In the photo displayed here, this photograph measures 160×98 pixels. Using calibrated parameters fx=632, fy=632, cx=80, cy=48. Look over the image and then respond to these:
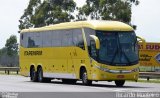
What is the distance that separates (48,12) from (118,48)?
163 ft

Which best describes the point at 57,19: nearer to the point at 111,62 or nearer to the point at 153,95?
the point at 111,62

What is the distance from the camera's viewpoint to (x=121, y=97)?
2230 centimetres

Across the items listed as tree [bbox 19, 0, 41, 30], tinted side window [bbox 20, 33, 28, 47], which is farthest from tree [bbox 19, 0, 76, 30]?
tinted side window [bbox 20, 33, 28, 47]

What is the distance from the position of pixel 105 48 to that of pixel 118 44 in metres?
0.76

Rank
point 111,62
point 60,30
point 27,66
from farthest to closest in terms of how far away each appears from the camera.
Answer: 1. point 27,66
2. point 60,30
3. point 111,62

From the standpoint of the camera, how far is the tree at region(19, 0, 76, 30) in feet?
260

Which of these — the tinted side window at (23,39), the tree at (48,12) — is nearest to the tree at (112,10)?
the tree at (48,12)

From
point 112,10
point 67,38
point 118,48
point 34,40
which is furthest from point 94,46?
point 112,10

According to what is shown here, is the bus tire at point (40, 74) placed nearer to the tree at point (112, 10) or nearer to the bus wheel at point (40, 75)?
the bus wheel at point (40, 75)

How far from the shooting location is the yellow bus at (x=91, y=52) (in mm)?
31797

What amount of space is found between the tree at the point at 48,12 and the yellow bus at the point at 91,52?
40.3m

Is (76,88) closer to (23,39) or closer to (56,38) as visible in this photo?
(56,38)

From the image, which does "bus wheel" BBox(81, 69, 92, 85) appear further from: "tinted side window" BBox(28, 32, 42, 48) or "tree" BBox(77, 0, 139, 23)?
"tree" BBox(77, 0, 139, 23)

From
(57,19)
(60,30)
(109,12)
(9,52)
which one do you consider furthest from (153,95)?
(9,52)
